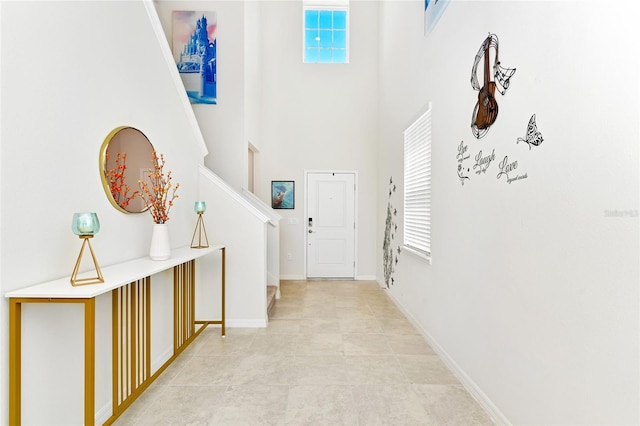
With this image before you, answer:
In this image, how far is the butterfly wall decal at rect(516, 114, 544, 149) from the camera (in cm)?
158

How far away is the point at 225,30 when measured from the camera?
4.17m

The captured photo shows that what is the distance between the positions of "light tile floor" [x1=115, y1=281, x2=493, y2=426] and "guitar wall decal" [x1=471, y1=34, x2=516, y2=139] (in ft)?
6.05

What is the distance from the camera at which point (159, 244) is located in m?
2.31

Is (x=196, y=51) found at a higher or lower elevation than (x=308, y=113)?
higher

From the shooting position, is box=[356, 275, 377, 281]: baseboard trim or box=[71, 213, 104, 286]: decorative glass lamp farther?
box=[356, 275, 377, 281]: baseboard trim

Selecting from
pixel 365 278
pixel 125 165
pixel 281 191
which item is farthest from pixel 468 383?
pixel 281 191

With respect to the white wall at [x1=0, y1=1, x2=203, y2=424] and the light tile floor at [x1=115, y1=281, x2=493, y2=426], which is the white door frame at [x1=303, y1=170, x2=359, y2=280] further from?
the white wall at [x1=0, y1=1, x2=203, y2=424]

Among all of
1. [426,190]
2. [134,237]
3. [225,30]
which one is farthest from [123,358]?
[225,30]

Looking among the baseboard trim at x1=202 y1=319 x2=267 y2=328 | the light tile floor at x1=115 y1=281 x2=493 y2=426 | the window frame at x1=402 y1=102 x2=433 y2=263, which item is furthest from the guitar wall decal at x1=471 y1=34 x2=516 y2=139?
the baseboard trim at x1=202 y1=319 x2=267 y2=328

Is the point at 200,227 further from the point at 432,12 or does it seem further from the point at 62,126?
the point at 432,12

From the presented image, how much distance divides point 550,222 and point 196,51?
435 centimetres

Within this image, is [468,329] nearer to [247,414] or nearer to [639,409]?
[639,409]

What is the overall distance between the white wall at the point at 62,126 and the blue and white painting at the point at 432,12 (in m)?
2.45

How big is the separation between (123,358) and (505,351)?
242 cm
